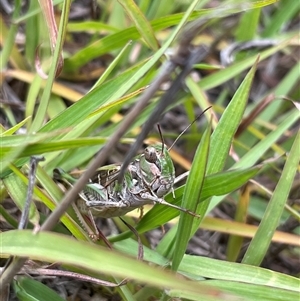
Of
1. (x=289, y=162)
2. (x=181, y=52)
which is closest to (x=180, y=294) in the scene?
(x=289, y=162)

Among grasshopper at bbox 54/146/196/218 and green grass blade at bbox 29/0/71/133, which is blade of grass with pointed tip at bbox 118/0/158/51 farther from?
grasshopper at bbox 54/146/196/218

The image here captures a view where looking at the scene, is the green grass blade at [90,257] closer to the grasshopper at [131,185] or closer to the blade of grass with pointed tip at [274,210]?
the grasshopper at [131,185]

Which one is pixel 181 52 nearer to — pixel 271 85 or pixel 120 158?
pixel 120 158

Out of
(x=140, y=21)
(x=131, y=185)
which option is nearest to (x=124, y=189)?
(x=131, y=185)

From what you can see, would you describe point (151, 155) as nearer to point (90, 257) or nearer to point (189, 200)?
point (189, 200)

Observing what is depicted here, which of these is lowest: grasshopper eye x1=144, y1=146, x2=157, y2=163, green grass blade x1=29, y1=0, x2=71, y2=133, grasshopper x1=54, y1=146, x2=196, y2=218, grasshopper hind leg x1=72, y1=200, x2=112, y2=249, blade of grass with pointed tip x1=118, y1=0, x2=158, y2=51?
grasshopper hind leg x1=72, y1=200, x2=112, y2=249

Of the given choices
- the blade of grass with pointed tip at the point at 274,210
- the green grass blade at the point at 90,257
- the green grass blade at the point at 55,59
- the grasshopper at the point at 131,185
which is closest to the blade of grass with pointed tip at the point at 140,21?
the green grass blade at the point at 55,59

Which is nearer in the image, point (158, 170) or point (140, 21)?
point (158, 170)

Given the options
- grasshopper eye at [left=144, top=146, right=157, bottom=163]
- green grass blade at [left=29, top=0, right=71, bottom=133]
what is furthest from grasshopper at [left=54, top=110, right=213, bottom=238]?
green grass blade at [left=29, top=0, right=71, bottom=133]
